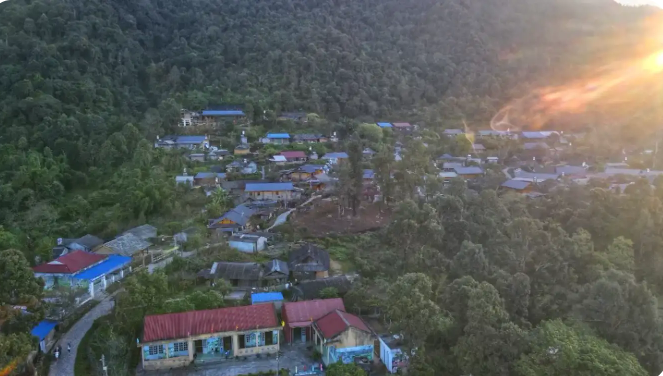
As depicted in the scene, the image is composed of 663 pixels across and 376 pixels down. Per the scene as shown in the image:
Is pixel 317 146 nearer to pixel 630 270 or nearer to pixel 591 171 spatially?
pixel 591 171

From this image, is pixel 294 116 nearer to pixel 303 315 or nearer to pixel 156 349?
pixel 303 315

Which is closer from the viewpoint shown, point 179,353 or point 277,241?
point 179,353

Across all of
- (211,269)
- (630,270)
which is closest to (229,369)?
(211,269)

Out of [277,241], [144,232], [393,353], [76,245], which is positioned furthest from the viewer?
[277,241]

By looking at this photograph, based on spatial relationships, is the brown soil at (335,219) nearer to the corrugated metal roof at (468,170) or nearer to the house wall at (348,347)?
the corrugated metal roof at (468,170)

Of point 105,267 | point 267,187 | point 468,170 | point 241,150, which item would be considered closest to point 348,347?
point 105,267
